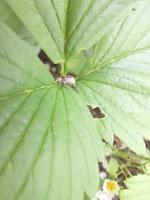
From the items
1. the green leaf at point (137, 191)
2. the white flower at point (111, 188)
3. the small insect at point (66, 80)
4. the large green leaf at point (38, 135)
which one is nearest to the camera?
the large green leaf at point (38, 135)

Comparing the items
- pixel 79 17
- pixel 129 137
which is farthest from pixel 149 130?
pixel 79 17

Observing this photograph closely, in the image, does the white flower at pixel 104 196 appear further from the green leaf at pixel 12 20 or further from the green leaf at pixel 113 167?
the green leaf at pixel 12 20

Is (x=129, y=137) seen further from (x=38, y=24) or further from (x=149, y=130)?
(x=38, y=24)

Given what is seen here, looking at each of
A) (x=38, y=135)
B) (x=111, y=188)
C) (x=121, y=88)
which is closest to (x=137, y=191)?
(x=111, y=188)

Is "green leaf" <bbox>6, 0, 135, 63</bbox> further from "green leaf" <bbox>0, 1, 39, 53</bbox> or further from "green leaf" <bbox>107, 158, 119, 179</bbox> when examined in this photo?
"green leaf" <bbox>107, 158, 119, 179</bbox>

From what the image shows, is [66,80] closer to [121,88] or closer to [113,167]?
[121,88]

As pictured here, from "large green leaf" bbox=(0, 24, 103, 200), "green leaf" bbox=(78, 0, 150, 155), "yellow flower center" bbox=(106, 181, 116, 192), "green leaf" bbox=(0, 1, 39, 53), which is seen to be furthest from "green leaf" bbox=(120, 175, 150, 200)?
"green leaf" bbox=(0, 1, 39, 53)

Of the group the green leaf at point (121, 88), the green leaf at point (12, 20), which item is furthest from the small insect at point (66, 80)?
the green leaf at point (12, 20)
